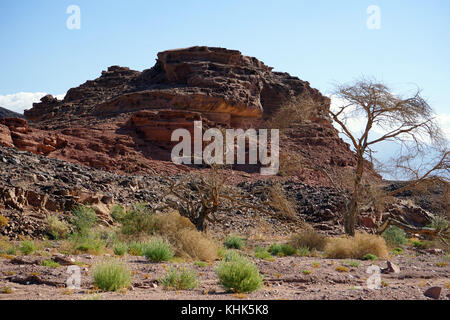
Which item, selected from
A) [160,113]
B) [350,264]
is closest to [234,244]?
[350,264]

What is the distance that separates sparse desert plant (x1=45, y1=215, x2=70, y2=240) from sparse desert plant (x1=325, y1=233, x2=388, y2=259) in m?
8.43

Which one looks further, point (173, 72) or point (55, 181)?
point (173, 72)

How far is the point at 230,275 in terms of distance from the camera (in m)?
6.36

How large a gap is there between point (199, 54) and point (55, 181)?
32367mm

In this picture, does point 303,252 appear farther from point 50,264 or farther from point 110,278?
point 110,278

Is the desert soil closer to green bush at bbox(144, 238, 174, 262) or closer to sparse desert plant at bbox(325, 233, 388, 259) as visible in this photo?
green bush at bbox(144, 238, 174, 262)

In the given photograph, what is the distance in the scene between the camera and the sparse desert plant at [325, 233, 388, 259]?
12.5 m

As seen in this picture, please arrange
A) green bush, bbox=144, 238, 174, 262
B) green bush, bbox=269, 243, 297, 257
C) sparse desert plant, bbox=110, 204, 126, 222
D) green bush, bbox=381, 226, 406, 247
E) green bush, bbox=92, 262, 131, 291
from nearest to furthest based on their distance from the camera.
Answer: green bush, bbox=92, 262, 131, 291 < green bush, bbox=144, 238, 174, 262 < green bush, bbox=269, 243, 297, 257 < sparse desert plant, bbox=110, 204, 126, 222 < green bush, bbox=381, 226, 406, 247

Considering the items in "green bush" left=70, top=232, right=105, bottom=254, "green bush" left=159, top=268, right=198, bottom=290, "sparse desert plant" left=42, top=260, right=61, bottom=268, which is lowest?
"green bush" left=70, top=232, right=105, bottom=254

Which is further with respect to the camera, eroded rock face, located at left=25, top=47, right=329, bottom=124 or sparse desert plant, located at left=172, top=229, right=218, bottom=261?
eroded rock face, located at left=25, top=47, right=329, bottom=124

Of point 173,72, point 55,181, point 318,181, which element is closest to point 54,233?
point 55,181

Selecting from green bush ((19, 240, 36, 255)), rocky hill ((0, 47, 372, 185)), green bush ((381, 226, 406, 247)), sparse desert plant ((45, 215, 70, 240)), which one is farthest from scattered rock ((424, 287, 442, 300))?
rocky hill ((0, 47, 372, 185))
